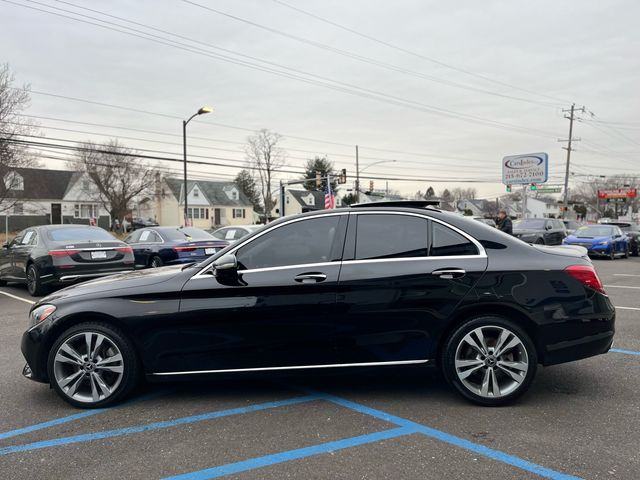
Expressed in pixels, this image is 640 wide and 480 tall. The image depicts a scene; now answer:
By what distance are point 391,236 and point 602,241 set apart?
63.9 ft

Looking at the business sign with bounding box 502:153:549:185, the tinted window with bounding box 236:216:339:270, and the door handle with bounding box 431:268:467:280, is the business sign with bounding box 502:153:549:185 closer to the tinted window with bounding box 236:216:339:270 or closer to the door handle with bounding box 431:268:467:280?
the door handle with bounding box 431:268:467:280

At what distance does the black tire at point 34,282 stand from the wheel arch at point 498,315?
8.96 meters

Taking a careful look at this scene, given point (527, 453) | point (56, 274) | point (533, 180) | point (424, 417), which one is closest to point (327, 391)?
point (424, 417)

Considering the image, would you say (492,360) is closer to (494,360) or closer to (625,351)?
(494,360)

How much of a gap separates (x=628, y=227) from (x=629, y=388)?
82.9 feet

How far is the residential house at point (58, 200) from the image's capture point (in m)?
57.6

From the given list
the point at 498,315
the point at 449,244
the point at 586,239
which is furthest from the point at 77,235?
the point at 586,239

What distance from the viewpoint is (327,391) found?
14.7 ft

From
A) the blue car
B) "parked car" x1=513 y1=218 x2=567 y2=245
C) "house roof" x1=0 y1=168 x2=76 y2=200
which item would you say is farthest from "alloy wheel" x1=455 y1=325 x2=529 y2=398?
"house roof" x1=0 y1=168 x2=76 y2=200

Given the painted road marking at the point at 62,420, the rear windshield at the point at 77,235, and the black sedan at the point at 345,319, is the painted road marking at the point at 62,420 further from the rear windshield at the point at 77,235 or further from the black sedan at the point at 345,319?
the rear windshield at the point at 77,235

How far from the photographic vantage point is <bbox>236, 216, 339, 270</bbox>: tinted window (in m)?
4.20

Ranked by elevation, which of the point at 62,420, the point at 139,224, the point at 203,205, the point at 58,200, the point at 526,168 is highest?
the point at 526,168

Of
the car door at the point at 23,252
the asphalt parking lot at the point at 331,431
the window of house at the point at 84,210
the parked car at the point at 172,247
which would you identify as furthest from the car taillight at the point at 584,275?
the window of house at the point at 84,210

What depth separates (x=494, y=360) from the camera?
4.02 m
